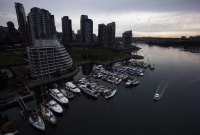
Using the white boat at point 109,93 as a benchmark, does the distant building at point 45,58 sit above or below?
above

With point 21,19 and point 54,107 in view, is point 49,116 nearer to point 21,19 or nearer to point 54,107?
point 54,107

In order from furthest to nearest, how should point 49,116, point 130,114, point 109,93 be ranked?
point 109,93, point 130,114, point 49,116

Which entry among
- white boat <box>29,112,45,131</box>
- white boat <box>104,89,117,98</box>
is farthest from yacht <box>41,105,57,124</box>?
white boat <box>104,89,117,98</box>

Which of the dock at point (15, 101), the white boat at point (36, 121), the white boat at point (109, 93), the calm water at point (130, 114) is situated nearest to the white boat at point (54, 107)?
the calm water at point (130, 114)

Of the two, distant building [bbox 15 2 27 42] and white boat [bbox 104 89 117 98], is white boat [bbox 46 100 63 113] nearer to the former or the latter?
white boat [bbox 104 89 117 98]

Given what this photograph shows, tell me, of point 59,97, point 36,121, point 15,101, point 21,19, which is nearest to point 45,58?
point 15,101

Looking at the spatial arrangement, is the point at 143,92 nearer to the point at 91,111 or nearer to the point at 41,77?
the point at 91,111

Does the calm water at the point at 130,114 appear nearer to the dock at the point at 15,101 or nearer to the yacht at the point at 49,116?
the yacht at the point at 49,116
